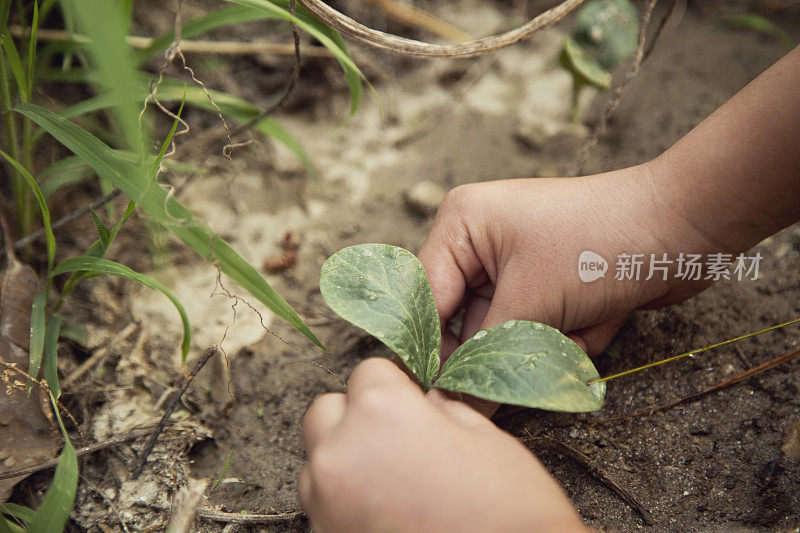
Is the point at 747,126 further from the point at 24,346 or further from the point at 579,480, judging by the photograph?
the point at 24,346

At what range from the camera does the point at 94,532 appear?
991 millimetres

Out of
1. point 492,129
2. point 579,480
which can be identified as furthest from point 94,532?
point 492,129

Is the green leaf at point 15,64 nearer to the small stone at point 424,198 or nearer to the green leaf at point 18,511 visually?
the green leaf at point 18,511

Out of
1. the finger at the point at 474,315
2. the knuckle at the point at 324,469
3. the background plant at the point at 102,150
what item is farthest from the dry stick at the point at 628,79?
the knuckle at the point at 324,469

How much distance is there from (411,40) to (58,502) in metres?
1.06

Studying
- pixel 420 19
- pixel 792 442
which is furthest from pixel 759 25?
pixel 792 442

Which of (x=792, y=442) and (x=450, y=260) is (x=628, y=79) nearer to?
(x=450, y=260)

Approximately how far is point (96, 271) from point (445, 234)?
0.66 meters

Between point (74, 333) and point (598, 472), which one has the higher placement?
point (598, 472)

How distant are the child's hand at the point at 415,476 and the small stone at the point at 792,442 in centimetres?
56

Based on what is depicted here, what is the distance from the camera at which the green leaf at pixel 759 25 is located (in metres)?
1.72

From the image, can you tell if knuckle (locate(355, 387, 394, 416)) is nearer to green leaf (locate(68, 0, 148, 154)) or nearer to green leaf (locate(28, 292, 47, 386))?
green leaf (locate(68, 0, 148, 154))

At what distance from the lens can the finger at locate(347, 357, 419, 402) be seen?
78cm

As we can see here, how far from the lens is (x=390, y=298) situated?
3.05 ft
